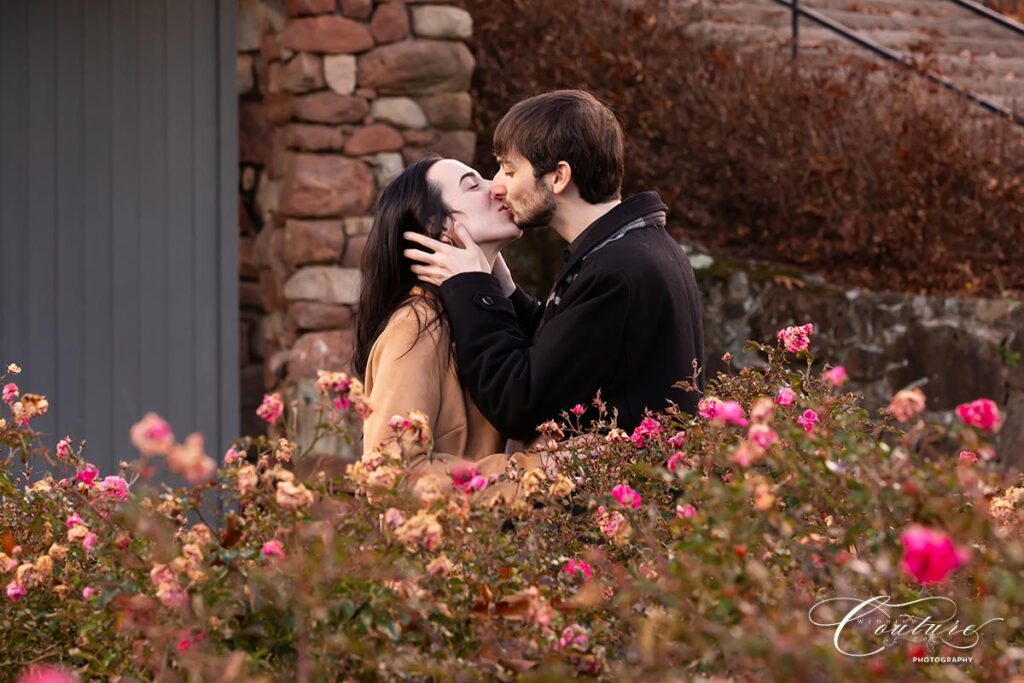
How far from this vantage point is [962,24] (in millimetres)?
10703

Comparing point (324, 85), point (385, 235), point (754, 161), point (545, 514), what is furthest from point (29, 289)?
point (545, 514)

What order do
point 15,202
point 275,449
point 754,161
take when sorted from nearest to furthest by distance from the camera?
point 275,449
point 15,202
point 754,161

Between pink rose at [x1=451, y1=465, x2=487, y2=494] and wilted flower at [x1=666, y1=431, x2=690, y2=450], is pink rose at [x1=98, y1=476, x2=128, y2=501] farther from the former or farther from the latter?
wilted flower at [x1=666, y1=431, x2=690, y2=450]

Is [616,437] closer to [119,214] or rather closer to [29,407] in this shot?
[29,407]

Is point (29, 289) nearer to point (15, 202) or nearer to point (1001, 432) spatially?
point (15, 202)

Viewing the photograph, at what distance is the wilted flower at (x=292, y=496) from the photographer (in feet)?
6.20

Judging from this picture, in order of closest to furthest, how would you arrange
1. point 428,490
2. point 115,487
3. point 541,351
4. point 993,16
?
point 428,490 < point 115,487 < point 541,351 < point 993,16

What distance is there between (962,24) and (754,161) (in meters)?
4.16

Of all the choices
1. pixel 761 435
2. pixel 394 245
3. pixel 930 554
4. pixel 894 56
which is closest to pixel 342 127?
pixel 394 245

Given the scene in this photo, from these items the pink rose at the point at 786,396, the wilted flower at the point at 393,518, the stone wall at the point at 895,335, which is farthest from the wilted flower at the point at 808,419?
the stone wall at the point at 895,335

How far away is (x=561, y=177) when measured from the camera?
316 centimetres

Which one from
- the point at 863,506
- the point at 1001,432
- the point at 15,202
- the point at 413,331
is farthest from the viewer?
the point at 1001,432

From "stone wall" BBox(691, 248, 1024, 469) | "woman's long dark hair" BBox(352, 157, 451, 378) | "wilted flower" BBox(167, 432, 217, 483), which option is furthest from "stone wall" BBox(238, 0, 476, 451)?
"wilted flower" BBox(167, 432, 217, 483)

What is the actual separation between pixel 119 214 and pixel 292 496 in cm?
450
